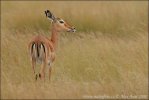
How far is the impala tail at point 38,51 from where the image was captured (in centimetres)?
742

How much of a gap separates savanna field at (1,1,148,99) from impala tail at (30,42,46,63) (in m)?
0.29

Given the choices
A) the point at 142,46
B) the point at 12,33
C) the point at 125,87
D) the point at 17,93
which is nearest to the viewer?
the point at 17,93

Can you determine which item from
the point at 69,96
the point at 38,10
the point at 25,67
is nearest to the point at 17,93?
the point at 69,96

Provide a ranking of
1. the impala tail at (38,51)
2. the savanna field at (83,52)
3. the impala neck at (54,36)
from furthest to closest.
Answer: the impala neck at (54,36) < the impala tail at (38,51) < the savanna field at (83,52)

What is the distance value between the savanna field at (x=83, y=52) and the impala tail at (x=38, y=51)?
295mm

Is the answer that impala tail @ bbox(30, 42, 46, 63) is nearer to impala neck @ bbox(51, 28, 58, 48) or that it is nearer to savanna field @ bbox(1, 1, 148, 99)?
savanna field @ bbox(1, 1, 148, 99)

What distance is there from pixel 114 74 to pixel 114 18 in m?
3.99

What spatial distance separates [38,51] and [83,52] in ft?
6.35

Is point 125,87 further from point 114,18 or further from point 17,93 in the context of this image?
point 114,18

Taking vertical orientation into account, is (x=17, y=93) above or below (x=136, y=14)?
below

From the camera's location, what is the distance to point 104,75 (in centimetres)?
817

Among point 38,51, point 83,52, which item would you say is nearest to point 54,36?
point 38,51

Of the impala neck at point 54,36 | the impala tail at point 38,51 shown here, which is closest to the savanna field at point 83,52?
the impala tail at point 38,51

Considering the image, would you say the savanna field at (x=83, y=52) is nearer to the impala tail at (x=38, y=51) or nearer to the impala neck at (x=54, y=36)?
the impala tail at (x=38, y=51)
